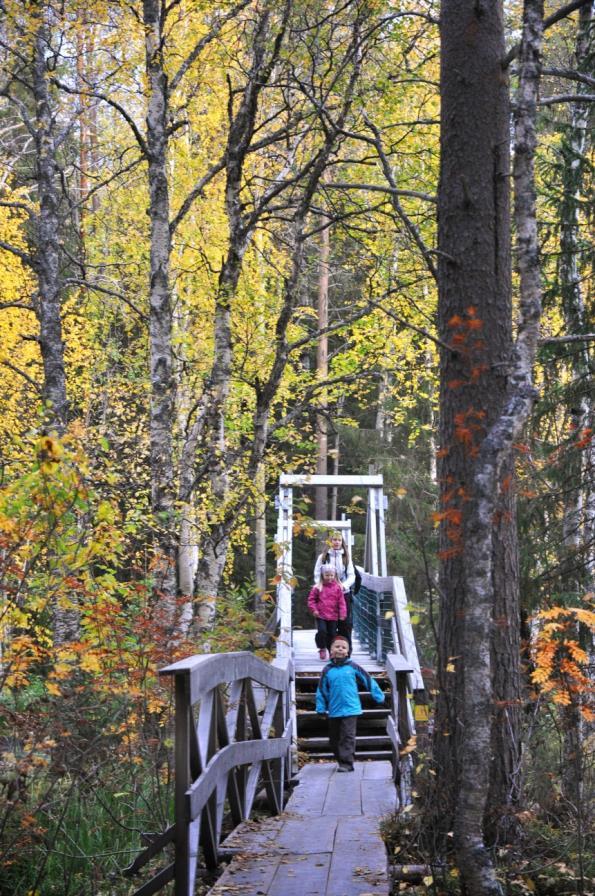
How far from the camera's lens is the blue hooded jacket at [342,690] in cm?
877

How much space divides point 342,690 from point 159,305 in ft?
14.4

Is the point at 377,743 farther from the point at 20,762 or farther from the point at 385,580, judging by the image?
the point at 20,762

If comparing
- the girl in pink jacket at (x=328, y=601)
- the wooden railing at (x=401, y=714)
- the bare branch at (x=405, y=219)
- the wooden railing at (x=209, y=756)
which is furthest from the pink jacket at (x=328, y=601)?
the bare branch at (x=405, y=219)

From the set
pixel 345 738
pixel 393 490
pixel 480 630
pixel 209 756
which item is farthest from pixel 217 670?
pixel 345 738

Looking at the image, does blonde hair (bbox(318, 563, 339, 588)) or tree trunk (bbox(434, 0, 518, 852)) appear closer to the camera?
tree trunk (bbox(434, 0, 518, 852))

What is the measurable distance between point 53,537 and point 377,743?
5980mm

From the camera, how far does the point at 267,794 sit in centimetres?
700

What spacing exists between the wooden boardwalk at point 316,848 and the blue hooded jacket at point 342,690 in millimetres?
896

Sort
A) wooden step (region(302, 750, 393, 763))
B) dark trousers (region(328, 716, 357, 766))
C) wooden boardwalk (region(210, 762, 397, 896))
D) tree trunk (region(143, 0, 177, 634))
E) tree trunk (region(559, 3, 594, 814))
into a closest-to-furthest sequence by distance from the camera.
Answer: wooden boardwalk (region(210, 762, 397, 896)) → dark trousers (region(328, 716, 357, 766)) → tree trunk (region(559, 3, 594, 814)) → tree trunk (region(143, 0, 177, 634)) → wooden step (region(302, 750, 393, 763))

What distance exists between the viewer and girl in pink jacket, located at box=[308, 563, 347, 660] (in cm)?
1177

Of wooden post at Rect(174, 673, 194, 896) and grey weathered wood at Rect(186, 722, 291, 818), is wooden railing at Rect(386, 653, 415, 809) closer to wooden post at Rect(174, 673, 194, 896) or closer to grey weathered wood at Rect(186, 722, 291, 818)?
grey weathered wood at Rect(186, 722, 291, 818)

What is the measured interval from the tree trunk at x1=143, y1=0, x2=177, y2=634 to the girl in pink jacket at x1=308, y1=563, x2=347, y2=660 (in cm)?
223

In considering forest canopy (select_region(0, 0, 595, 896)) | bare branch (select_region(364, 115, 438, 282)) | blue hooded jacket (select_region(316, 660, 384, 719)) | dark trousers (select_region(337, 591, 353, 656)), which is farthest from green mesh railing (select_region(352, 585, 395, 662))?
bare branch (select_region(364, 115, 438, 282))

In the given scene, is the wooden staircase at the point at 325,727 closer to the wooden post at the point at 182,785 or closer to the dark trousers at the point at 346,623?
the dark trousers at the point at 346,623
